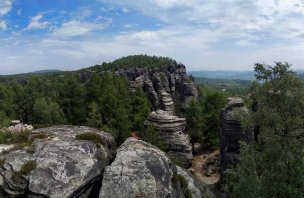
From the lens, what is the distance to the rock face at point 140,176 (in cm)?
1839

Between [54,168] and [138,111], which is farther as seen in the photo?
[138,111]

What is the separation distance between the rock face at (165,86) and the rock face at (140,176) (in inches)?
2426

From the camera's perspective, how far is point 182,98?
100250 mm

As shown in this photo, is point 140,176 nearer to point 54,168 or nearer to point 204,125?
point 54,168

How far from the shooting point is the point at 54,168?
1906cm

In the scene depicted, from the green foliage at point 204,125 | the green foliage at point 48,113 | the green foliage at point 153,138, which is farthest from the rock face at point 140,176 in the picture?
the green foliage at point 204,125

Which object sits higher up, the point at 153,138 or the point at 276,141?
the point at 276,141

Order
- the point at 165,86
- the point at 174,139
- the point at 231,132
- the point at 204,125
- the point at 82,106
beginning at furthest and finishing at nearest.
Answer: the point at 165,86 → the point at 204,125 → the point at 82,106 → the point at 174,139 → the point at 231,132

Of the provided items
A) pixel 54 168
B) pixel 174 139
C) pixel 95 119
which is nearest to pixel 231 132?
pixel 174 139

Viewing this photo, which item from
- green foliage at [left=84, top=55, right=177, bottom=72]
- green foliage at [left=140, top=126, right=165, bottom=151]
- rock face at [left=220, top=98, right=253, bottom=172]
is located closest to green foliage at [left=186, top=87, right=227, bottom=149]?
rock face at [left=220, top=98, right=253, bottom=172]

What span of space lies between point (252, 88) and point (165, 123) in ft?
77.9

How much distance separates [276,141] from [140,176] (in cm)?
921

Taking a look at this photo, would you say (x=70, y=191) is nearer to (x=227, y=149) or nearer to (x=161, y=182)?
(x=161, y=182)

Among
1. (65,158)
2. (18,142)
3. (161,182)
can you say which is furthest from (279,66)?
(18,142)
